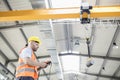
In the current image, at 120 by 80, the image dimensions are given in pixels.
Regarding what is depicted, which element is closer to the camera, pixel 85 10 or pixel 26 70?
pixel 26 70

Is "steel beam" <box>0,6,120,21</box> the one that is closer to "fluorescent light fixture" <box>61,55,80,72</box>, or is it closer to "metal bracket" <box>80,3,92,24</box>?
"metal bracket" <box>80,3,92,24</box>

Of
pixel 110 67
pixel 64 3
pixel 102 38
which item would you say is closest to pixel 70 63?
pixel 110 67

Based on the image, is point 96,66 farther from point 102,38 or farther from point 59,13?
point 59,13

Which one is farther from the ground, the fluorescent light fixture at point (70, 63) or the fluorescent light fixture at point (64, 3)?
the fluorescent light fixture at point (64, 3)

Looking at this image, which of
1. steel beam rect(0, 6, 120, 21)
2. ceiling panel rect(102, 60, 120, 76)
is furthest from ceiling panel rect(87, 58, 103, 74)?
steel beam rect(0, 6, 120, 21)

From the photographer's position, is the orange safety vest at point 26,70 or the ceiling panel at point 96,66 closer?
the orange safety vest at point 26,70

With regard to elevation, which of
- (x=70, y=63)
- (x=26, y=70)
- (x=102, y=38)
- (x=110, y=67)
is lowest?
(x=110, y=67)

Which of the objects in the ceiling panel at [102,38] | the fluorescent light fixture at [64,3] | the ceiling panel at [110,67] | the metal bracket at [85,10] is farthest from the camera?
the ceiling panel at [110,67]

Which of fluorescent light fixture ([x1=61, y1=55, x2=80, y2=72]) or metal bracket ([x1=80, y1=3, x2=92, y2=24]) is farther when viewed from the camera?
fluorescent light fixture ([x1=61, y1=55, x2=80, y2=72])

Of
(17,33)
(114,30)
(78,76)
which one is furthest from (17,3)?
(78,76)

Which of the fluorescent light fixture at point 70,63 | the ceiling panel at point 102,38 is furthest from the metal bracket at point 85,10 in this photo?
the fluorescent light fixture at point 70,63

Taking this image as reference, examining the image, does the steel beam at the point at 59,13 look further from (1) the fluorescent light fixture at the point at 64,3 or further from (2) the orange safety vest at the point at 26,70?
(2) the orange safety vest at the point at 26,70

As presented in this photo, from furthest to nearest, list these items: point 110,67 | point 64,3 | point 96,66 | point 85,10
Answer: point 96,66 < point 110,67 < point 64,3 < point 85,10

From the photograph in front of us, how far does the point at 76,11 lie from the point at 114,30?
3360 mm
